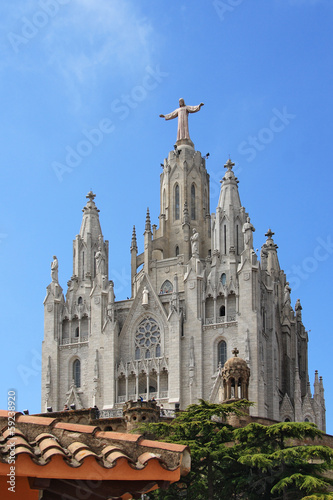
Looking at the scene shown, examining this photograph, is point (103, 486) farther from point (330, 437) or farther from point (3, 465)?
point (330, 437)

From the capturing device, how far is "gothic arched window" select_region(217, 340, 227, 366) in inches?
2185

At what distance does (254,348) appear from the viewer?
53781 millimetres

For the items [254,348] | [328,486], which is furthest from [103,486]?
[254,348]

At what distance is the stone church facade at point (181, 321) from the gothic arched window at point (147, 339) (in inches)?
2.8

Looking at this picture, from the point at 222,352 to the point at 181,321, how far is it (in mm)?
3464

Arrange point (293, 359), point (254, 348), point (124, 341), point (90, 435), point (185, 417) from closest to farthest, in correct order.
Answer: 1. point (90, 435)
2. point (185, 417)
3. point (254, 348)
4. point (124, 341)
5. point (293, 359)

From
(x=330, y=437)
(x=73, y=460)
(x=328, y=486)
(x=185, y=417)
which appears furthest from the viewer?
(x=330, y=437)

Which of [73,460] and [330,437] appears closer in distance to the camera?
[73,460]

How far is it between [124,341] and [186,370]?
5.59 metres

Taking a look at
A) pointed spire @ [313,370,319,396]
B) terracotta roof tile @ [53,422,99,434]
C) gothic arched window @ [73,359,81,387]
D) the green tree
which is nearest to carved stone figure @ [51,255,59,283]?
gothic arched window @ [73,359,81,387]

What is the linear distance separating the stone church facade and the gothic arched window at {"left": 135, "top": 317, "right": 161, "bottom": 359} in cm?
7

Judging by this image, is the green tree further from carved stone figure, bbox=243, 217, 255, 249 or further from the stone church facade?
carved stone figure, bbox=243, 217, 255, 249

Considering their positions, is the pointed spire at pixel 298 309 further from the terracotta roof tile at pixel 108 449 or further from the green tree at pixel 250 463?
the terracotta roof tile at pixel 108 449

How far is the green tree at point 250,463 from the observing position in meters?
29.7
